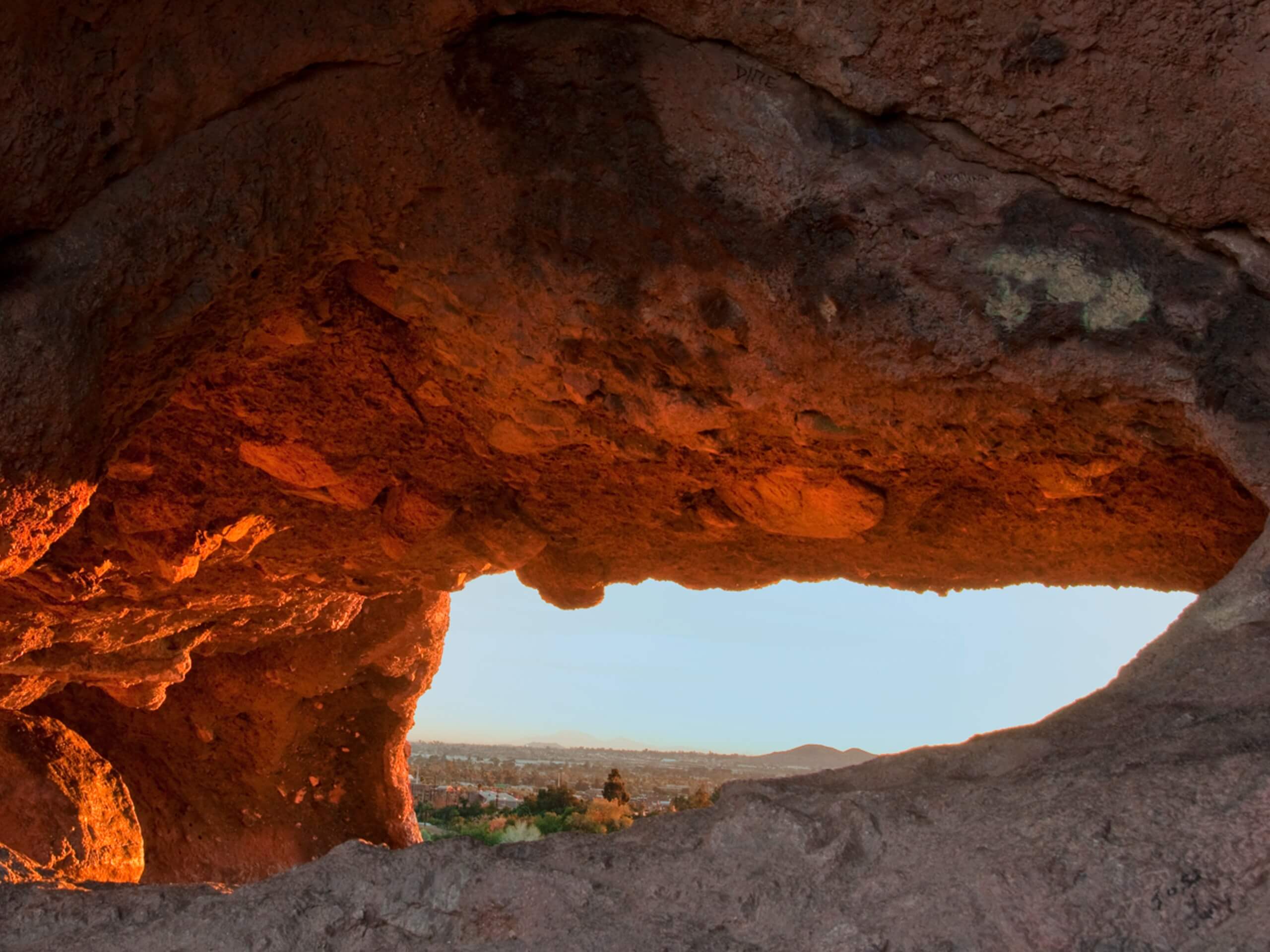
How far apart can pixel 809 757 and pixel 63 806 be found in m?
24.8

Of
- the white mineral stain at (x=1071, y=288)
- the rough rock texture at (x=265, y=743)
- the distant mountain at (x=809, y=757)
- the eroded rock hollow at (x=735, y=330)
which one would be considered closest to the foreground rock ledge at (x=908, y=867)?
the eroded rock hollow at (x=735, y=330)

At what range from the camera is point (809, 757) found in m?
27.7

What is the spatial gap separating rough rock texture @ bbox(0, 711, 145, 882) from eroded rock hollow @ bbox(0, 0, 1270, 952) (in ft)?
7.06

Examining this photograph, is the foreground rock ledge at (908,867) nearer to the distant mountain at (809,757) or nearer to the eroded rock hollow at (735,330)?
the eroded rock hollow at (735,330)

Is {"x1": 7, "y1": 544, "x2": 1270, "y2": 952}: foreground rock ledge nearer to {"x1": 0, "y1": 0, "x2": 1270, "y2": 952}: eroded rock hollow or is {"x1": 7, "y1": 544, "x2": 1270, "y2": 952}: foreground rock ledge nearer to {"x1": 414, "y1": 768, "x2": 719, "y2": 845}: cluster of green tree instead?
{"x1": 0, "y1": 0, "x2": 1270, "y2": 952}: eroded rock hollow

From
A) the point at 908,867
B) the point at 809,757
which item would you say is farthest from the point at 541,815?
the point at 809,757

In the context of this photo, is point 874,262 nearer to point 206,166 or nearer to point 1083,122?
point 1083,122

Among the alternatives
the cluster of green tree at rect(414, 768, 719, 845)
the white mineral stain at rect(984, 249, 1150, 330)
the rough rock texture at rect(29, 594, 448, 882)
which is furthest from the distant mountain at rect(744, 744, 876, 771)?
the white mineral stain at rect(984, 249, 1150, 330)

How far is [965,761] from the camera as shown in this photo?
170 centimetres

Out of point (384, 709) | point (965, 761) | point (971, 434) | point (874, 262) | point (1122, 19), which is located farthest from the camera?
point (384, 709)

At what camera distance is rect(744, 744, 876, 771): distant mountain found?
24.2 metres

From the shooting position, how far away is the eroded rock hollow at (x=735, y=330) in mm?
1459

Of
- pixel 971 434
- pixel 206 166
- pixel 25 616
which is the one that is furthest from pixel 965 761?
pixel 25 616

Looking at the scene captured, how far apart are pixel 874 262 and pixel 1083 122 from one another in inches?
17.3
